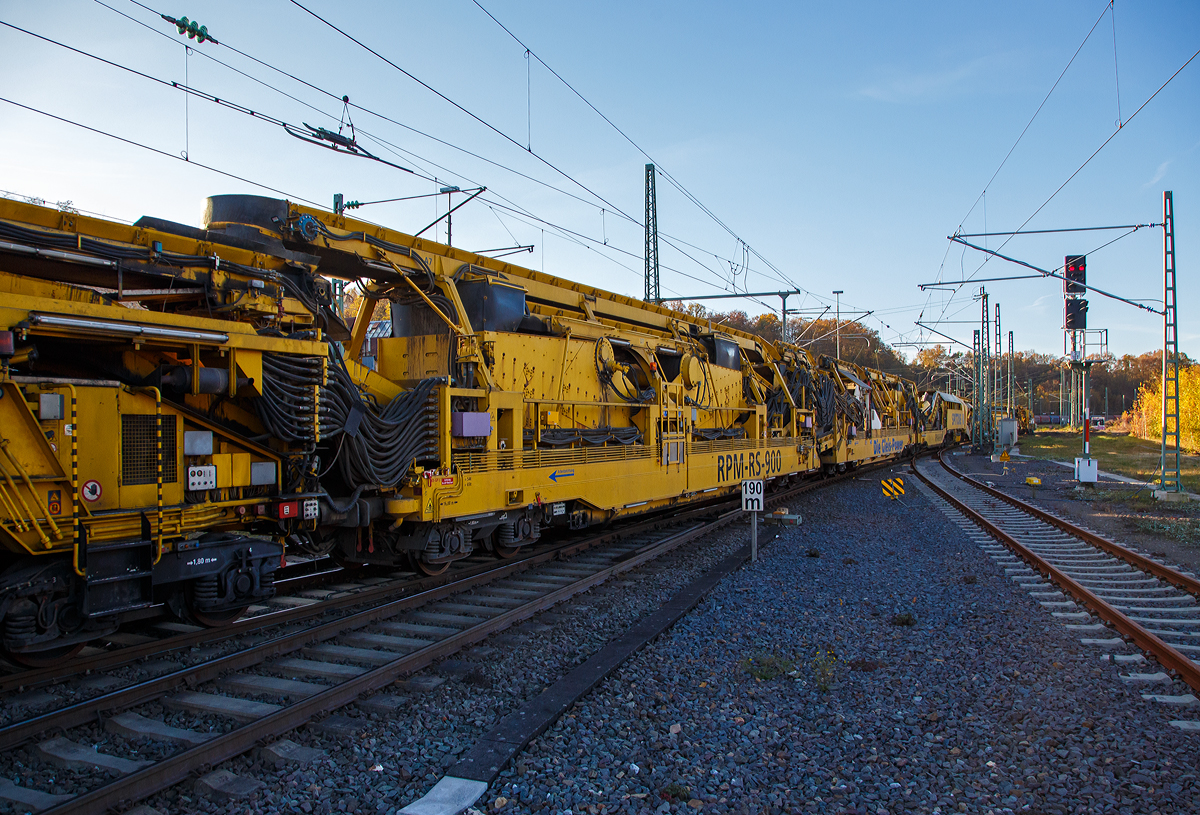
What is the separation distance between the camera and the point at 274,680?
4980 mm

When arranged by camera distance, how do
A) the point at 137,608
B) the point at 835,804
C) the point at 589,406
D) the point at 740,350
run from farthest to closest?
1. the point at 740,350
2. the point at 589,406
3. the point at 137,608
4. the point at 835,804

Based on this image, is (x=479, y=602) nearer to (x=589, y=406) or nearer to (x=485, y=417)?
(x=485, y=417)

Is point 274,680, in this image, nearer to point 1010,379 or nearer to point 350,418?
point 350,418

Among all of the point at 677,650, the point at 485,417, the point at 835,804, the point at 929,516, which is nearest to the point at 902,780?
the point at 835,804

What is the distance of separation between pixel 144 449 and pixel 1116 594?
32.4 ft

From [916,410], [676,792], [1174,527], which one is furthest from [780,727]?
[916,410]

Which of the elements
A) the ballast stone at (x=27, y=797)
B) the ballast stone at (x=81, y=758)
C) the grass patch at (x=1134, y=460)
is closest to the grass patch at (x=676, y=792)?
the ballast stone at (x=81, y=758)

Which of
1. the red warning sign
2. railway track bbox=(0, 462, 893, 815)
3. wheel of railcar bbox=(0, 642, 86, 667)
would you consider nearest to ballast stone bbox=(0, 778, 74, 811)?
railway track bbox=(0, 462, 893, 815)

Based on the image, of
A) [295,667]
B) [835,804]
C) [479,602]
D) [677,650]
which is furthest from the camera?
[479,602]

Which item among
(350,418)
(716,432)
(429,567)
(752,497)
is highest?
(350,418)

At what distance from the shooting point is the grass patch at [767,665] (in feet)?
17.4

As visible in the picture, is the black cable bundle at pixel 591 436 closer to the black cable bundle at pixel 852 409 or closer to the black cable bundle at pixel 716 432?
the black cable bundle at pixel 716 432

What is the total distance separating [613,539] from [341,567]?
13.3ft

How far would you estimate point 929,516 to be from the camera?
13.8m
